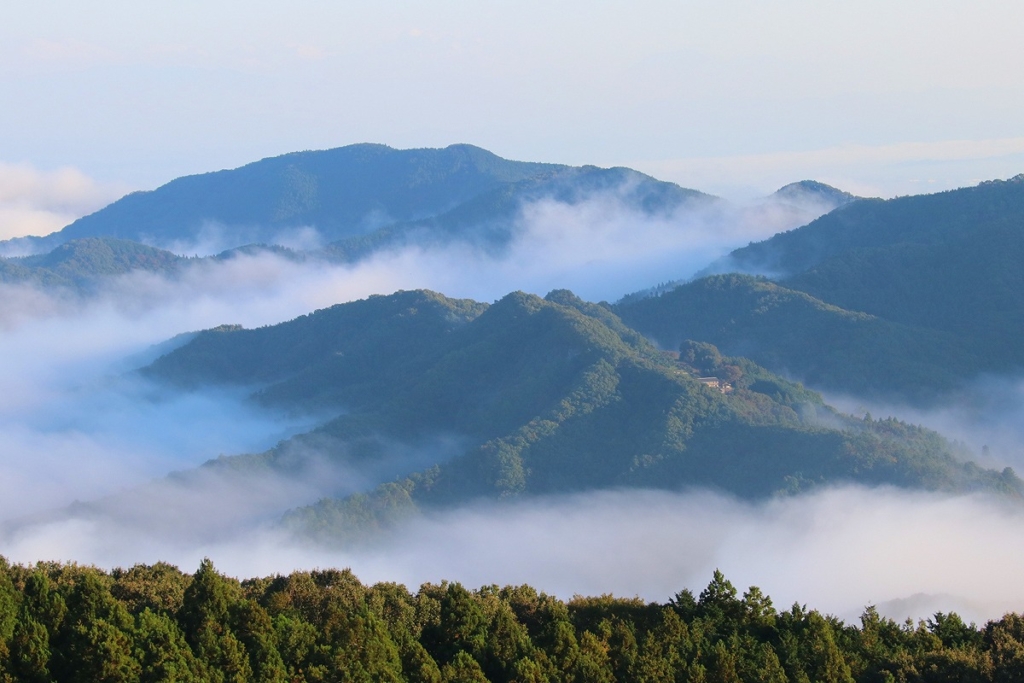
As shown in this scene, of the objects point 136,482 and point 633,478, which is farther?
point 136,482

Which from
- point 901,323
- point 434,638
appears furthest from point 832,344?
point 434,638

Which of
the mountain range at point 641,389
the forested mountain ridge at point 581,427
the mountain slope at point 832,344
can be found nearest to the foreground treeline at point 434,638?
the forested mountain ridge at point 581,427

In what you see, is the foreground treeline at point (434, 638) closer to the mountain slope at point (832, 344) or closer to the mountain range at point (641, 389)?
the mountain range at point (641, 389)

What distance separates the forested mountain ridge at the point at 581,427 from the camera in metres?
124

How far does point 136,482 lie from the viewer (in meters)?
183

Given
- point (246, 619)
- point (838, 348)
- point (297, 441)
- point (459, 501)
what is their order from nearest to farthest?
1. point (246, 619)
2. point (459, 501)
3. point (297, 441)
4. point (838, 348)

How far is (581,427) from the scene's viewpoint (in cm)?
13762

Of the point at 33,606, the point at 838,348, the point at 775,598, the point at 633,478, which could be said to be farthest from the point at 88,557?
the point at 838,348

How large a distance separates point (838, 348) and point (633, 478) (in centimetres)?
5412

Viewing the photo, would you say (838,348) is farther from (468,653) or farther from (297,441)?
(468,653)

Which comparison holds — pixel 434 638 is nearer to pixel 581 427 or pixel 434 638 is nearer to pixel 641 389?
pixel 581 427

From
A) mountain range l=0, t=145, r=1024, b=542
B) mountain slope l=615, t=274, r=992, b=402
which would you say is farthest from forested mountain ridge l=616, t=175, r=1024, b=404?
mountain range l=0, t=145, r=1024, b=542

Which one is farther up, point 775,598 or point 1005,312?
point 1005,312

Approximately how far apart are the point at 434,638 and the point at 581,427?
91.4 meters
